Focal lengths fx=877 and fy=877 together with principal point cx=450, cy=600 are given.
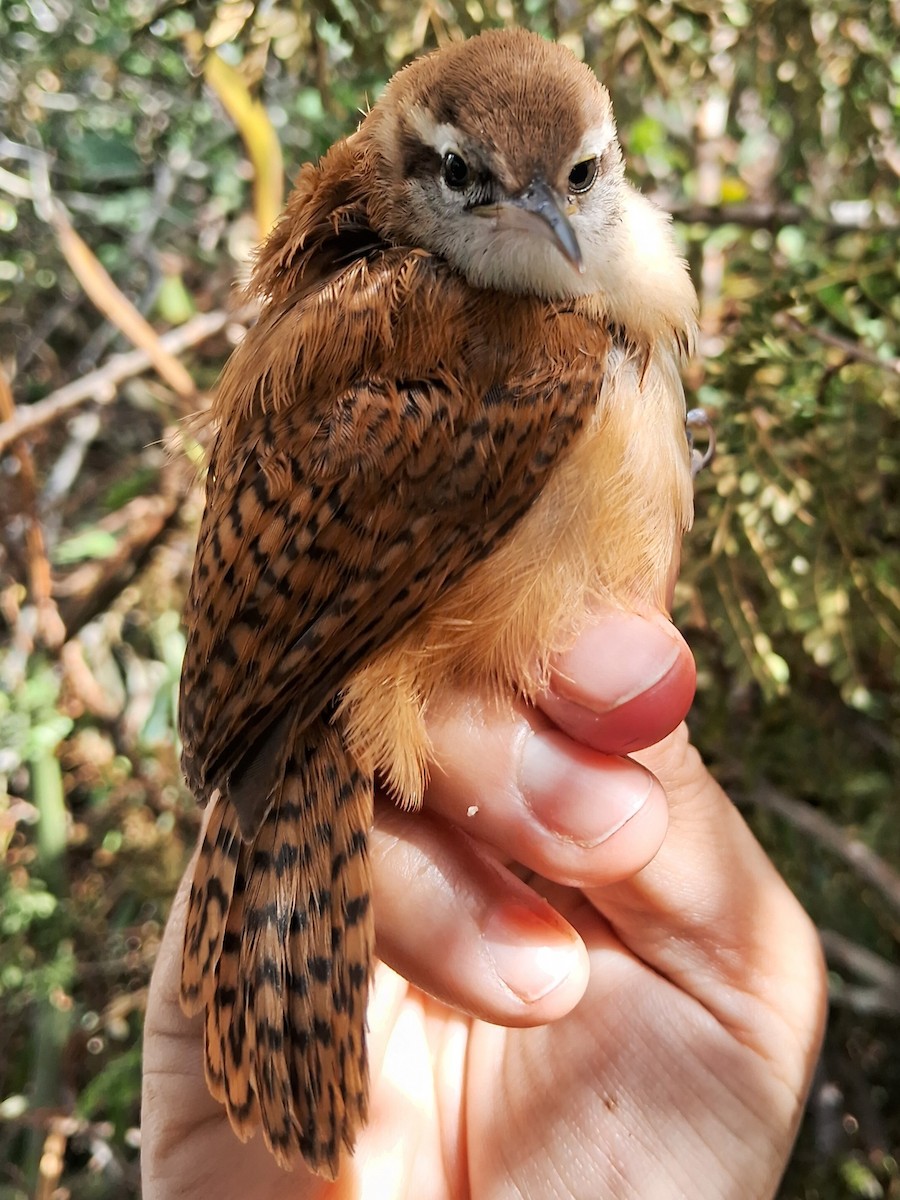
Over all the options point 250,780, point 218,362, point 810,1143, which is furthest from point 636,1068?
point 218,362

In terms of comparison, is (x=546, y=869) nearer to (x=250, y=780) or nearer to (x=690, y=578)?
(x=250, y=780)

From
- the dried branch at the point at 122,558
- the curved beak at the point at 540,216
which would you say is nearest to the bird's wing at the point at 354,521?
the curved beak at the point at 540,216

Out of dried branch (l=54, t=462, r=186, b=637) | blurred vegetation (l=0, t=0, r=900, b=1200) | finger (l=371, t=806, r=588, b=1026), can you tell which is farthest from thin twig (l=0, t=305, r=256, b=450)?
finger (l=371, t=806, r=588, b=1026)

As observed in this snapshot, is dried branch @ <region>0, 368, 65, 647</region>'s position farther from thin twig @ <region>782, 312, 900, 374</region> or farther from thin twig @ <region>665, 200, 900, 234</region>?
thin twig @ <region>782, 312, 900, 374</region>

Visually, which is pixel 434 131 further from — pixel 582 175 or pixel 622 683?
pixel 622 683

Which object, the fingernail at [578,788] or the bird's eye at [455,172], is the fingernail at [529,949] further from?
the bird's eye at [455,172]

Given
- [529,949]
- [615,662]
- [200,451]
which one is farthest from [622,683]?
[200,451]

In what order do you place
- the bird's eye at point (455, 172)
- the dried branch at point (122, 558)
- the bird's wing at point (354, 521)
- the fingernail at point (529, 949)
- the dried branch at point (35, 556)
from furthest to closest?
the dried branch at point (122, 558), the dried branch at point (35, 556), the bird's eye at point (455, 172), the fingernail at point (529, 949), the bird's wing at point (354, 521)

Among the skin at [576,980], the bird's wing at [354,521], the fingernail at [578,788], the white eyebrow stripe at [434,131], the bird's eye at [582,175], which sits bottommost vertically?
the skin at [576,980]
